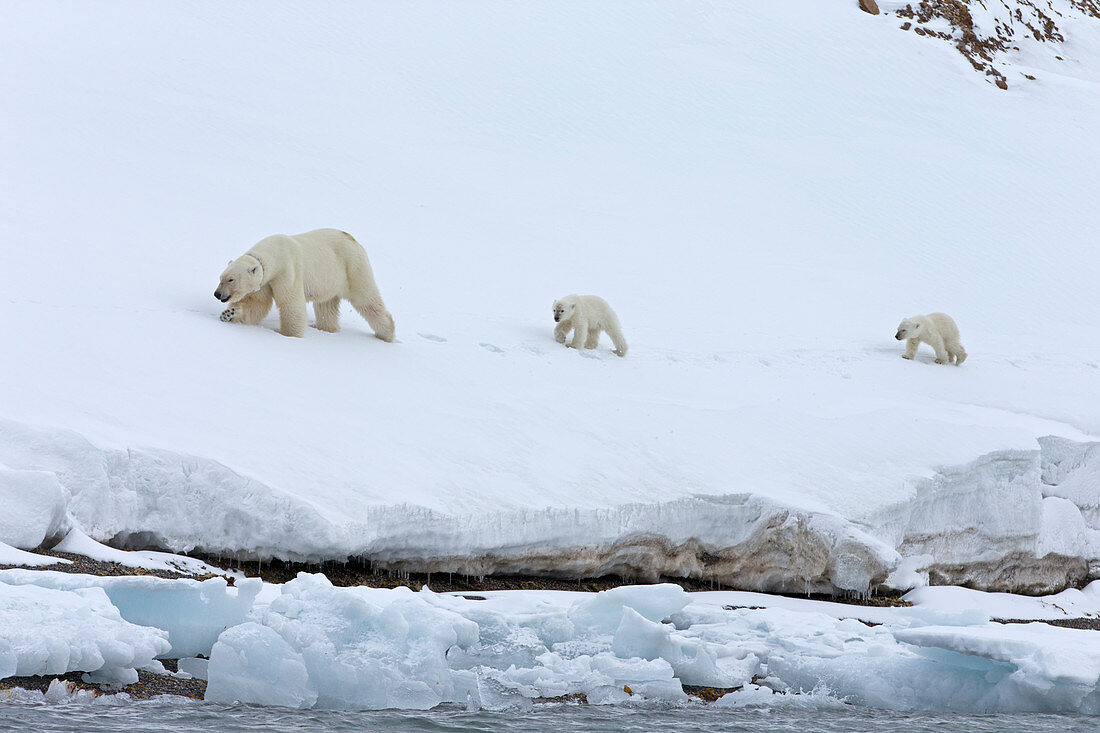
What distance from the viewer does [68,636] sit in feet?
15.0

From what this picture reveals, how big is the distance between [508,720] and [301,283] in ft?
17.0

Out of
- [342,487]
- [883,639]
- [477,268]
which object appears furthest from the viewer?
[477,268]

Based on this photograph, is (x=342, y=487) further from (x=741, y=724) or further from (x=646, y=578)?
(x=741, y=724)

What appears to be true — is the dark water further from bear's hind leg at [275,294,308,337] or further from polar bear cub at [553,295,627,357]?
polar bear cub at [553,295,627,357]

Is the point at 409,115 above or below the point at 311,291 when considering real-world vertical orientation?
above

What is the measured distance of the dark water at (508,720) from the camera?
4.32 meters

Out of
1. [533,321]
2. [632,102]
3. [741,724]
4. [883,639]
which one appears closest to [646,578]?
[883,639]

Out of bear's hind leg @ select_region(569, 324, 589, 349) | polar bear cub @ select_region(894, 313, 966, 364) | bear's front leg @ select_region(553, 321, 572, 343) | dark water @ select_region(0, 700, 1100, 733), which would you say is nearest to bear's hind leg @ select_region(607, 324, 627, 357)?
bear's hind leg @ select_region(569, 324, 589, 349)

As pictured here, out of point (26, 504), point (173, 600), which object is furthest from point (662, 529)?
point (26, 504)

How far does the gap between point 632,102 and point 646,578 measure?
18356mm

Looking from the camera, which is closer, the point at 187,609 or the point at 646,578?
the point at 187,609

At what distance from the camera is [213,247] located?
12.2 metres

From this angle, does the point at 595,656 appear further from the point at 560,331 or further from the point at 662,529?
the point at 560,331

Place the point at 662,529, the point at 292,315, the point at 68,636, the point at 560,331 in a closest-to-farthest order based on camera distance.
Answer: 1. the point at 68,636
2. the point at 662,529
3. the point at 292,315
4. the point at 560,331
